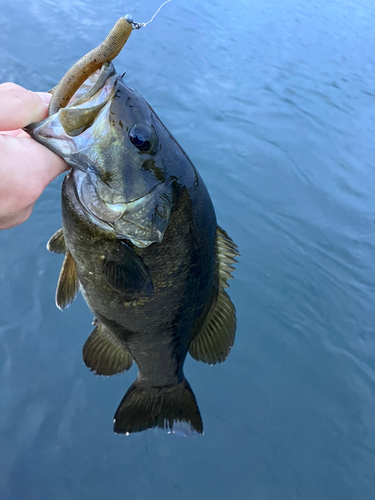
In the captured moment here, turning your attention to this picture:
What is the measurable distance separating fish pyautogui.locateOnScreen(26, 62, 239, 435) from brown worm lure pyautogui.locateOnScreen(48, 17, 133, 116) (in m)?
0.05

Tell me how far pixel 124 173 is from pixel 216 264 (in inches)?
26.6

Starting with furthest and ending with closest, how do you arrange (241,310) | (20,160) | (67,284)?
(241,310) < (67,284) < (20,160)

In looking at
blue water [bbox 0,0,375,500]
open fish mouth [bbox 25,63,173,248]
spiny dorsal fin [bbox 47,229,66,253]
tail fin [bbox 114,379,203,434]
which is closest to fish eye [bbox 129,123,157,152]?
open fish mouth [bbox 25,63,173,248]

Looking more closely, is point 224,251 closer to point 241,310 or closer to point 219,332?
point 219,332

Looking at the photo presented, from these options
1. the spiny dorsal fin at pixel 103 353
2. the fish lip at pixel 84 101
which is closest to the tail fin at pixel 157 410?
the spiny dorsal fin at pixel 103 353

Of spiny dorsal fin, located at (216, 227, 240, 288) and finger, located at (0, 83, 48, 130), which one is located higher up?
finger, located at (0, 83, 48, 130)

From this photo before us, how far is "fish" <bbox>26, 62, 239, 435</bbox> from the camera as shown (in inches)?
56.6

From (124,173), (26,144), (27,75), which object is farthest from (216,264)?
(27,75)

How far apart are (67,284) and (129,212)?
0.59m

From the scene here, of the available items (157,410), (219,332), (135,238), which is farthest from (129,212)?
(157,410)

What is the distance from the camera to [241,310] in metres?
4.07

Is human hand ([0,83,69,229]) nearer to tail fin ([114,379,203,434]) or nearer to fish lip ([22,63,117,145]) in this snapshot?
fish lip ([22,63,117,145])

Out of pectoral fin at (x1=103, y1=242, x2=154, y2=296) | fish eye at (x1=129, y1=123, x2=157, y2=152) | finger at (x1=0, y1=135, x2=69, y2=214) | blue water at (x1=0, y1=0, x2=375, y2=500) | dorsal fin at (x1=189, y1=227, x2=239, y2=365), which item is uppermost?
fish eye at (x1=129, y1=123, x2=157, y2=152)

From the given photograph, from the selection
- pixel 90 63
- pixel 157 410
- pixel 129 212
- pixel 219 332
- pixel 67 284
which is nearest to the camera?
pixel 90 63
